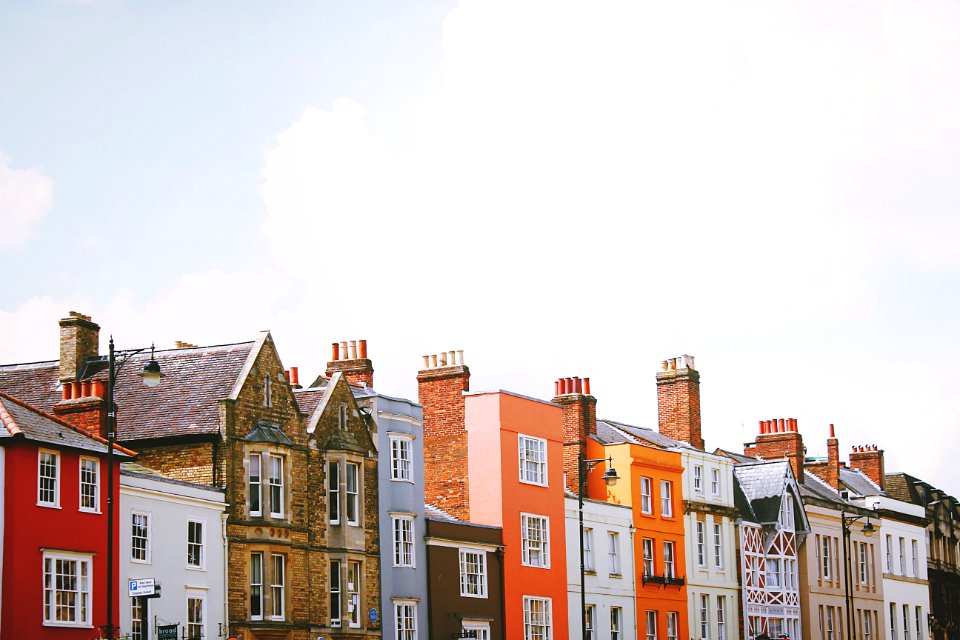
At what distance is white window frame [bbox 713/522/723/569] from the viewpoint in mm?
76000

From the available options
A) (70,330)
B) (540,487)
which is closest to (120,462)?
(70,330)

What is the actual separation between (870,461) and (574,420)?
35589 millimetres

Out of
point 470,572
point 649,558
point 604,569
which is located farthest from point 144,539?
point 649,558

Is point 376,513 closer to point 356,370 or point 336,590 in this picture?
point 336,590

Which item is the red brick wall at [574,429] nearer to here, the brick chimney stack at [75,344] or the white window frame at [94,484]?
the brick chimney stack at [75,344]

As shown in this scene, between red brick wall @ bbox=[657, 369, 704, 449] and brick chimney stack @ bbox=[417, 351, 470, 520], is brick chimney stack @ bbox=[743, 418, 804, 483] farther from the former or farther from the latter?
brick chimney stack @ bbox=[417, 351, 470, 520]

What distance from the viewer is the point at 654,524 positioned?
7144 centimetres

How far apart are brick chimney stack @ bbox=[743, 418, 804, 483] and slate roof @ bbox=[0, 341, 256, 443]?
1644 inches

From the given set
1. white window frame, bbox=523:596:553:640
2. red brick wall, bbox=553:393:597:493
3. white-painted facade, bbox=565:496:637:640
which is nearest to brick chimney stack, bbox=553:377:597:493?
red brick wall, bbox=553:393:597:493

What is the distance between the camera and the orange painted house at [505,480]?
6250 centimetres

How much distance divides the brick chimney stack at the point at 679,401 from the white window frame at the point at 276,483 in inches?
1180

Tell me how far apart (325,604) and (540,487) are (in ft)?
44.8

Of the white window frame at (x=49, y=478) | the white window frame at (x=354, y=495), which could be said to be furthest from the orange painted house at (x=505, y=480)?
the white window frame at (x=49, y=478)

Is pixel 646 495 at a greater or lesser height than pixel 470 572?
greater
